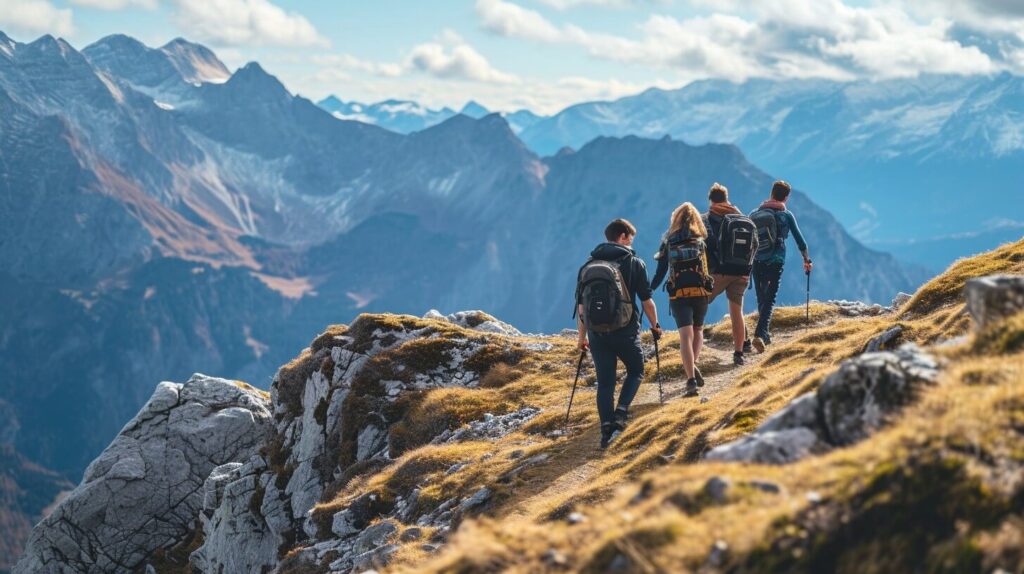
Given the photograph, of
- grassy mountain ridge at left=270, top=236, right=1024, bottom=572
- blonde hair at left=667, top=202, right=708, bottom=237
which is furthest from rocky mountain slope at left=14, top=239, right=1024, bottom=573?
blonde hair at left=667, top=202, right=708, bottom=237

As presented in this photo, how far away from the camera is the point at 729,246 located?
2428cm

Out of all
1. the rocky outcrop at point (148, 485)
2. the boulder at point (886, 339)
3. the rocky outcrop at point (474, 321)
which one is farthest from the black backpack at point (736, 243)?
the rocky outcrop at point (148, 485)

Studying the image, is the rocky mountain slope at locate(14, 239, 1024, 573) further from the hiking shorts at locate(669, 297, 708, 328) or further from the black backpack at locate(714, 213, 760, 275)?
the black backpack at locate(714, 213, 760, 275)

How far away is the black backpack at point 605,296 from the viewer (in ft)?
61.5

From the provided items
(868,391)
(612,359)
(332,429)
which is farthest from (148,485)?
(868,391)

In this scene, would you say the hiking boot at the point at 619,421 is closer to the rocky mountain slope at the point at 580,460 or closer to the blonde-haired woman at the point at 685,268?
the rocky mountain slope at the point at 580,460

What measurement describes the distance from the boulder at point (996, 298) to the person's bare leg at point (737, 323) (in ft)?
43.4

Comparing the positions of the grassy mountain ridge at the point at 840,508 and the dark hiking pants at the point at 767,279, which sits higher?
the dark hiking pants at the point at 767,279

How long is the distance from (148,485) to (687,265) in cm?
3330

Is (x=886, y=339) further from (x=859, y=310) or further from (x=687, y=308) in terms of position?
(x=859, y=310)

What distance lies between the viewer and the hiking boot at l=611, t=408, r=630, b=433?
2045 cm

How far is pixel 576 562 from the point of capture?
902cm

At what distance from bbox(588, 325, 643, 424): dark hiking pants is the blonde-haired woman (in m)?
2.14

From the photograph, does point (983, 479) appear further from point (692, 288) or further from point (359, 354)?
point (359, 354)
